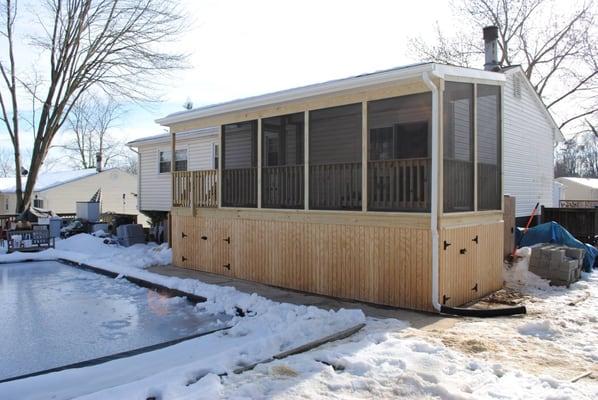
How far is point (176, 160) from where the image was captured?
1731 cm

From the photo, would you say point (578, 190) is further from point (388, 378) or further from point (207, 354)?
point (207, 354)

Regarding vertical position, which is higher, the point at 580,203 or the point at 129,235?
the point at 580,203

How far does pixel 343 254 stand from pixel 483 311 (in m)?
2.12

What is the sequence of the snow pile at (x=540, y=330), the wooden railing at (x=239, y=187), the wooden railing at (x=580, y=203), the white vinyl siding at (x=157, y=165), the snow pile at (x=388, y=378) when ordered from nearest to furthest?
the snow pile at (x=388, y=378) < the snow pile at (x=540, y=330) < the wooden railing at (x=239, y=187) < the white vinyl siding at (x=157, y=165) < the wooden railing at (x=580, y=203)

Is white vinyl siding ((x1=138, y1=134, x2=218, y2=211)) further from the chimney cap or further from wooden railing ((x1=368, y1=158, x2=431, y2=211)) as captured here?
wooden railing ((x1=368, y1=158, x2=431, y2=211))

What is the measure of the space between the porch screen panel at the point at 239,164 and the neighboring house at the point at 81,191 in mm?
18151

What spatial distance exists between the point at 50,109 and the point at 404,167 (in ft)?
55.3

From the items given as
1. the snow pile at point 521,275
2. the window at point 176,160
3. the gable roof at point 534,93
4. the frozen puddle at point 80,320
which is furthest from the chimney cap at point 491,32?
the window at point 176,160

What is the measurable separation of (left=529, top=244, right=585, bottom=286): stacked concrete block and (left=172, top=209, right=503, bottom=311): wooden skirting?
3.27ft

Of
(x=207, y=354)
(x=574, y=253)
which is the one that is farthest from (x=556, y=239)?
(x=207, y=354)

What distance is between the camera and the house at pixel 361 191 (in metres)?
6.40

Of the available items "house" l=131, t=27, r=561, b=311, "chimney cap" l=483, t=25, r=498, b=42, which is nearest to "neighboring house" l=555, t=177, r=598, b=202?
"chimney cap" l=483, t=25, r=498, b=42

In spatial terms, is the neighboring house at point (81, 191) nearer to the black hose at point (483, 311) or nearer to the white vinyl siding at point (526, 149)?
the white vinyl siding at point (526, 149)

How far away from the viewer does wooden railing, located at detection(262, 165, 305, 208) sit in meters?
7.93
